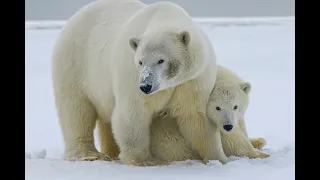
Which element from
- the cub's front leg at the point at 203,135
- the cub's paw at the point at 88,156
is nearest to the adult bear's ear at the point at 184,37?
the cub's front leg at the point at 203,135

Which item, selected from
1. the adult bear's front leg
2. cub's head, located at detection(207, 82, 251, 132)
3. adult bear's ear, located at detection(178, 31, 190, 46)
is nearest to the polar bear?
cub's head, located at detection(207, 82, 251, 132)

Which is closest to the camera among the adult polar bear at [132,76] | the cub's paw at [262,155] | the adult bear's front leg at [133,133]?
the adult polar bear at [132,76]

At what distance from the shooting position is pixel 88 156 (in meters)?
3.68

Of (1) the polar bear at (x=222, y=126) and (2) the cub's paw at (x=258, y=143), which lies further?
(2) the cub's paw at (x=258, y=143)

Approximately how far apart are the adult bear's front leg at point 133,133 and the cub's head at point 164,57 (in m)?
0.29

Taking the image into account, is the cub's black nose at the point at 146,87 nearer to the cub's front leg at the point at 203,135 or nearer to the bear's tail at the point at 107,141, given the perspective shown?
the cub's front leg at the point at 203,135

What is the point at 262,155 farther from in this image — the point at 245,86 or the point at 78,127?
the point at 78,127

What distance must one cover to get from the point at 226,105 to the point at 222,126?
128 millimetres

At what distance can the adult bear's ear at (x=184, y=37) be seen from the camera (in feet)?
9.86

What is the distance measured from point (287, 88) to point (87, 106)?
2.62m

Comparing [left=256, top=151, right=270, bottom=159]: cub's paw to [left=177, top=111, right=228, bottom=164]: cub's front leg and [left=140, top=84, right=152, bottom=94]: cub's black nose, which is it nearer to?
[left=177, top=111, right=228, bottom=164]: cub's front leg

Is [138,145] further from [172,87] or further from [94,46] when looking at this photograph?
[94,46]
